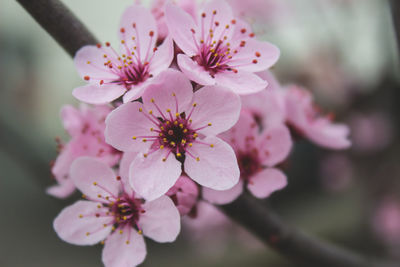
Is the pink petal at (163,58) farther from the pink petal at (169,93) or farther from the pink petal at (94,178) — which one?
the pink petal at (94,178)

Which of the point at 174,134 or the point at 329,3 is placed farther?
the point at 329,3

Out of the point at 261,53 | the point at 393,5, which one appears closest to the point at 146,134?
the point at 261,53

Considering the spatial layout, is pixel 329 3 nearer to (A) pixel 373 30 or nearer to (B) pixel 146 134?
(A) pixel 373 30

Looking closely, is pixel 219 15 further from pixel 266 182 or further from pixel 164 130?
pixel 266 182

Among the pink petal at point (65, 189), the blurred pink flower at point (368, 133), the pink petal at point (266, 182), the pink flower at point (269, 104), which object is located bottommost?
the blurred pink flower at point (368, 133)

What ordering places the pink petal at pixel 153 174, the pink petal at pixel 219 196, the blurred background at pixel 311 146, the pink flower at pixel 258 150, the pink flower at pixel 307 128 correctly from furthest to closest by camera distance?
the blurred background at pixel 311 146
the pink flower at pixel 307 128
the pink flower at pixel 258 150
the pink petal at pixel 219 196
the pink petal at pixel 153 174

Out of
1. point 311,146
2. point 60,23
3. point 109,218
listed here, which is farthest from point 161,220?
point 311,146

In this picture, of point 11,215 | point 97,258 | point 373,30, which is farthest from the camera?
point 11,215

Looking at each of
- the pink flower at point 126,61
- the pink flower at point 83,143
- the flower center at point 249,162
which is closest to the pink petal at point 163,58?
the pink flower at point 126,61
